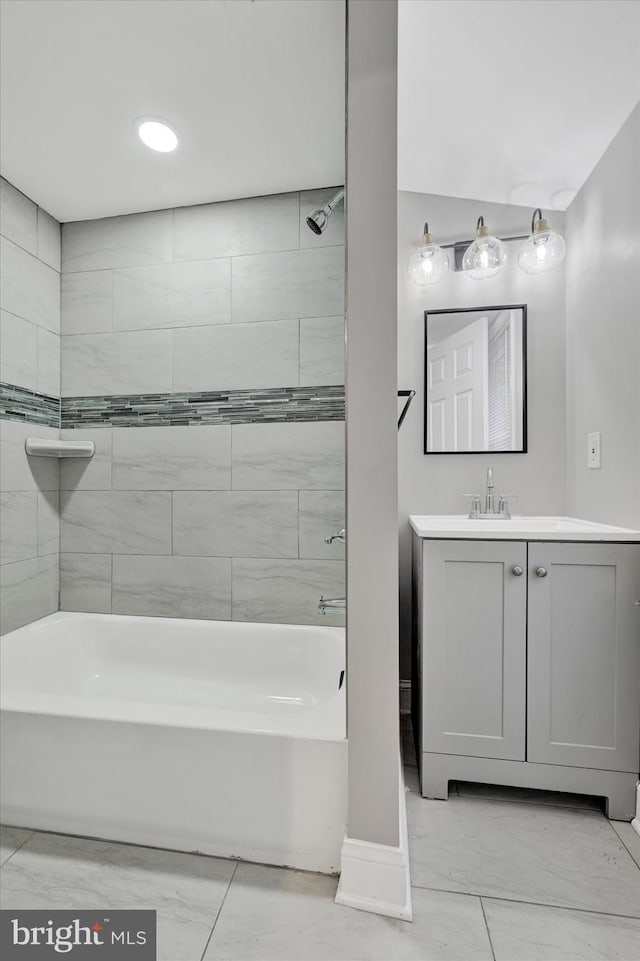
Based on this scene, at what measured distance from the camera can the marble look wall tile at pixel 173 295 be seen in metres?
2.29

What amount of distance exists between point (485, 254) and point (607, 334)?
0.62 meters

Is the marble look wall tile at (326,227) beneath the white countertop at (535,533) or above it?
above

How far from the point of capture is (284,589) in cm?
224

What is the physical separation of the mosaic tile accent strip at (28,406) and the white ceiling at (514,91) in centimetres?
198

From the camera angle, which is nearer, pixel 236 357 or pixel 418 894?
pixel 418 894

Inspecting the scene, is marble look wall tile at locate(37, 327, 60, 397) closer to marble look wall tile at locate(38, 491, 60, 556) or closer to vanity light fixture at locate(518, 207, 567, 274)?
marble look wall tile at locate(38, 491, 60, 556)

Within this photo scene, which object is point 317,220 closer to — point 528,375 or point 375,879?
point 528,375

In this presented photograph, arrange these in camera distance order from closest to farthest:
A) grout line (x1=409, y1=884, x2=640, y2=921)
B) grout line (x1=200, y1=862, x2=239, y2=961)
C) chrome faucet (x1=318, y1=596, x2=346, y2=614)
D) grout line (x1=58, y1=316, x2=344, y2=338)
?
1. grout line (x1=200, y1=862, x2=239, y2=961)
2. grout line (x1=409, y1=884, x2=640, y2=921)
3. chrome faucet (x1=318, y1=596, x2=346, y2=614)
4. grout line (x1=58, y1=316, x2=344, y2=338)

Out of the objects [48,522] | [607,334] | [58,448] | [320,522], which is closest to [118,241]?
[58,448]

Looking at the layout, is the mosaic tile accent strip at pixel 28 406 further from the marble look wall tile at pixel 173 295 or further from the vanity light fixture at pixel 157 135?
the vanity light fixture at pixel 157 135

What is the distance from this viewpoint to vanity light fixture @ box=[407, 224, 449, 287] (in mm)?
2119

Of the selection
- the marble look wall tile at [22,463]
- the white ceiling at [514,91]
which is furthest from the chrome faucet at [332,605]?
the white ceiling at [514,91]

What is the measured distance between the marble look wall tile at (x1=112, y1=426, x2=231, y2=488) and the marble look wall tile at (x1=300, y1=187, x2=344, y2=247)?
0.95 m

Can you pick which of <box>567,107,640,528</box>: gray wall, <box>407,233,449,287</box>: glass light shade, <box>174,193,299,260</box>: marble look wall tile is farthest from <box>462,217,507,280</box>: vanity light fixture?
<box>174,193,299,260</box>: marble look wall tile
